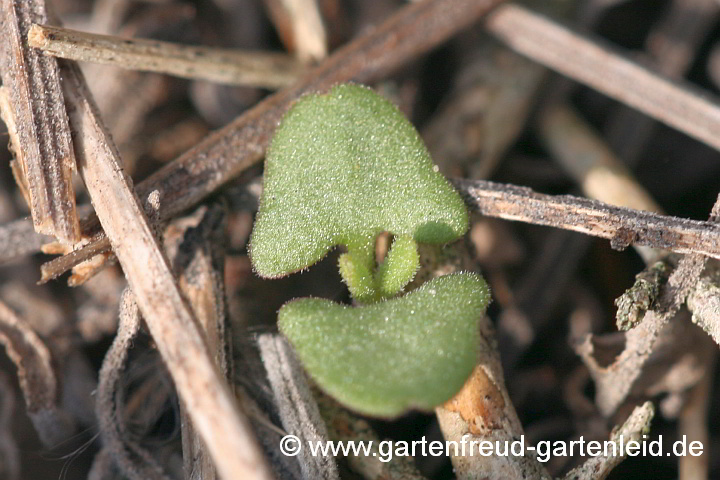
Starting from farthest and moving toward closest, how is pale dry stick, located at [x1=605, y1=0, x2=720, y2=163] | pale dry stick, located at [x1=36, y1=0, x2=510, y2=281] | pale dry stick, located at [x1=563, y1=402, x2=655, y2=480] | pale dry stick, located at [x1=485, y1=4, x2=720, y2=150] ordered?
pale dry stick, located at [x1=605, y1=0, x2=720, y2=163]
pale dry stick, located at [x1=485, y1=4, x2=720, y2=150]
pale dry stick, located at [x1=36, y1=0, x2=510, y2=281]
pale dry stick, located at [x1=563, y1=402, x2=655, y2=480]

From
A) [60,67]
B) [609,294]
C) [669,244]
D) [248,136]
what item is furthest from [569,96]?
[60,67]

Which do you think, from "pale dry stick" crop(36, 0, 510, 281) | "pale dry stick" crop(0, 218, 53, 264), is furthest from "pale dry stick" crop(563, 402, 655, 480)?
"pale dry stick" crop(0, 218, 53, 264)

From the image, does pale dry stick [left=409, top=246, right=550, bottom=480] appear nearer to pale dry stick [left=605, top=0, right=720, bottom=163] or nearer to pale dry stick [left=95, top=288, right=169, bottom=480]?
pale dry stick [left=95, top=288, right=169, bottom=480]

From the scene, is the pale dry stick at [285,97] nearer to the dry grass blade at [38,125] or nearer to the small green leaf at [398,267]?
the dry grass blade at [38,125]

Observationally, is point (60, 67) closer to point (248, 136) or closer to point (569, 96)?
point (248, 136)

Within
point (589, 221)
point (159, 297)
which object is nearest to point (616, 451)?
point (589, 221)

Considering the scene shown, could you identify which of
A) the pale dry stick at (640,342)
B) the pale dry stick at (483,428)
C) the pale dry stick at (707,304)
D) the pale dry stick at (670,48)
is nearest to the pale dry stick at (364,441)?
the pale dry stick at (483,428)

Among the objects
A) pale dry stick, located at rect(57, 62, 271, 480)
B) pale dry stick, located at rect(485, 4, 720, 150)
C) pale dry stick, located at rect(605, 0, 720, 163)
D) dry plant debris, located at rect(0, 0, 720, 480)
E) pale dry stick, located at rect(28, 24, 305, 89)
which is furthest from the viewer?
pale dry stick, located at rect(605, 0, 720, 163)
